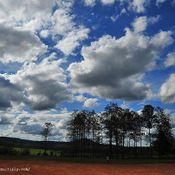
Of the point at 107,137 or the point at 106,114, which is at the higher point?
the point at 106,114

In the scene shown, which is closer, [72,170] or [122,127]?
[72,170]

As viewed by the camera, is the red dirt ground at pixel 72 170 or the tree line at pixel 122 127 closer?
the red dirt ground at pixel 72 170

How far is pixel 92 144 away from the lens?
331 ft

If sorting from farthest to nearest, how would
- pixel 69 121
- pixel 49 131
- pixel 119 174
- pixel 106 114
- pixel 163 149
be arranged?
pixel 49 131 → pixel 69 121 → pixel 106 114 → pixel 163 149 → pixel 119 174

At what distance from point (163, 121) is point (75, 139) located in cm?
2600

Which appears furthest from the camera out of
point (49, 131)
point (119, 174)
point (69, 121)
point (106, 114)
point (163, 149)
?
point (49, 131)

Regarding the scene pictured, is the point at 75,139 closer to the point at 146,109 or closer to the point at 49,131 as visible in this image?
the point at 49,131

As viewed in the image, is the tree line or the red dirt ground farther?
the tree line

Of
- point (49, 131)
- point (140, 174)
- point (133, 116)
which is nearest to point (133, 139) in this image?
point (133, 116)

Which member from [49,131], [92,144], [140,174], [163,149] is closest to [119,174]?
[140,174]

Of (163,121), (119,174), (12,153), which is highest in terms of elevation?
(163,121)

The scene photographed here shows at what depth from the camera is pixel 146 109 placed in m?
90.4

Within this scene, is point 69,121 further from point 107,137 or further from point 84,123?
point 107,137

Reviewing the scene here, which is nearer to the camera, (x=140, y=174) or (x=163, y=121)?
(x=140, y=174)
